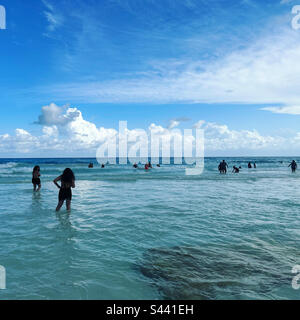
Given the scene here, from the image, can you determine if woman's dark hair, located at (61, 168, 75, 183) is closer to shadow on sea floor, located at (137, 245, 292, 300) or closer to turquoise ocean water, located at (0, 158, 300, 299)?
turquoise ocean water, located at (0, 158, 300, 299)

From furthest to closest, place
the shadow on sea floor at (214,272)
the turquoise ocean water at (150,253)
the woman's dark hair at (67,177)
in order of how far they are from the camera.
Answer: the woman's dark hair at (67,177) → the turquoise ocean water at (150,253) → the shadow on sea floor at (214,272)

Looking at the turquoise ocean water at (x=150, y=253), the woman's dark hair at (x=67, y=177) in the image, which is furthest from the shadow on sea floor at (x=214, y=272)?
the woman's dark hair at (x=67, y=177)

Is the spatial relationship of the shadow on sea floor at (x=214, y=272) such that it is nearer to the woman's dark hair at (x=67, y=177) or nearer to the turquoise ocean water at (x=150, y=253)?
the turquoise ocean water at (x=150, y=253)

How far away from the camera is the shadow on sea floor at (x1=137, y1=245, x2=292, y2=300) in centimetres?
436

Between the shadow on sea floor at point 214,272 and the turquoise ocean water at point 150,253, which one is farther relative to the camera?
the turquoise ocean water at point 150,253

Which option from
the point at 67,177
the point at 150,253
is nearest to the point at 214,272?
the point at 150,253

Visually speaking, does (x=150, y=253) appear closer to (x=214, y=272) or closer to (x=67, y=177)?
(x=214, y=272)

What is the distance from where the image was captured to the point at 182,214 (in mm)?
10148

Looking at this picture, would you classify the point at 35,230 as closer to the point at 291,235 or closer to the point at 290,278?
the point at 290,278

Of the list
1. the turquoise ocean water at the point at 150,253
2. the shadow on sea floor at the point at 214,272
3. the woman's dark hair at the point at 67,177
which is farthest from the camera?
the woman's dark hair at the point at 67,177

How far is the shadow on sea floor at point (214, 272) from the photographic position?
4359 millimetres

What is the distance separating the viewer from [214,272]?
16.7 feet

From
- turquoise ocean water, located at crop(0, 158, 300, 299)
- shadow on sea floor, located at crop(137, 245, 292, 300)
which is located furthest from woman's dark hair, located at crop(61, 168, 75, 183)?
shadow on sea floor, located at crop(137, 245, 292, 300)
